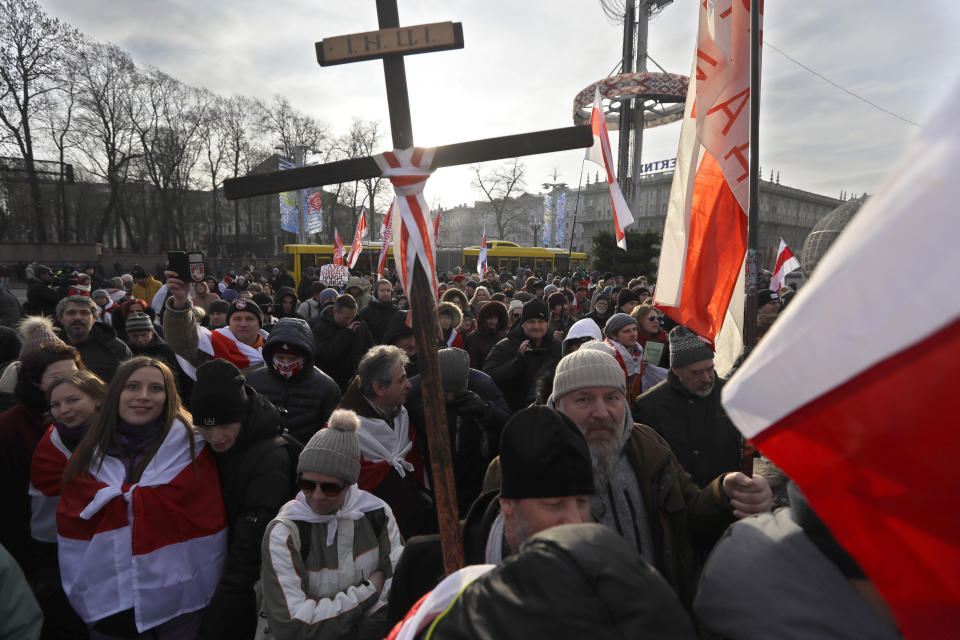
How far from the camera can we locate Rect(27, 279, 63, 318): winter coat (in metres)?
6.47

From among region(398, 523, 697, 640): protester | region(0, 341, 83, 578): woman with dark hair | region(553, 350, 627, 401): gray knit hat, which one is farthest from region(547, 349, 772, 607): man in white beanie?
region(0, 341, 83, 578): woman with dark hair

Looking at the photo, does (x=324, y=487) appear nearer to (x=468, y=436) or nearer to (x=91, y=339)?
(x=468, y=436)

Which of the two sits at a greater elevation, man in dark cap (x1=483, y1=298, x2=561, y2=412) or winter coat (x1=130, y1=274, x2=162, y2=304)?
winter coat (x1=130, y1=274, x2=162, y2=304)

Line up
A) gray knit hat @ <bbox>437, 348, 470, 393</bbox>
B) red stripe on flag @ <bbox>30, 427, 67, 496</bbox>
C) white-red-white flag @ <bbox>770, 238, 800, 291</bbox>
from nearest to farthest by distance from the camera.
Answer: red stripe on flag @ <bbox>30, 427, 67, 496</bbox>, gray knit hat @ <bbox>437, 348, 470, 393</bbox>, white-red-white flag @ <bbox>770, 238, 800, 291</bbox>

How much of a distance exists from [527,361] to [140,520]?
304cm

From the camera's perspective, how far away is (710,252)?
2.83 metres

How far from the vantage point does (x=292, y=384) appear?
3.57 m

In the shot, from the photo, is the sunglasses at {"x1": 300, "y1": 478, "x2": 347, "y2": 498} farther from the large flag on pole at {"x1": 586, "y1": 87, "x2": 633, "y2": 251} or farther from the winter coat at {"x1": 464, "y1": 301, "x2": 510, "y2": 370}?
the winter coat at {"x1": 464, "y1": 301, "x2": 510, "y2": 370}

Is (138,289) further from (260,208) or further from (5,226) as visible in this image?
(260,208)

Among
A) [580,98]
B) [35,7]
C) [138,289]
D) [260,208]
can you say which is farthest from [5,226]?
[580,98]

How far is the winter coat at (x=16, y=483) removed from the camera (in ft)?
8.75

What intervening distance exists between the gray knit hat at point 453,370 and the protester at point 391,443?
0.23 metres

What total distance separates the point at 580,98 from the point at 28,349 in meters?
27.6

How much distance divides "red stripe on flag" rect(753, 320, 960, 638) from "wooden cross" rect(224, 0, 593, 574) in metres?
1.06
